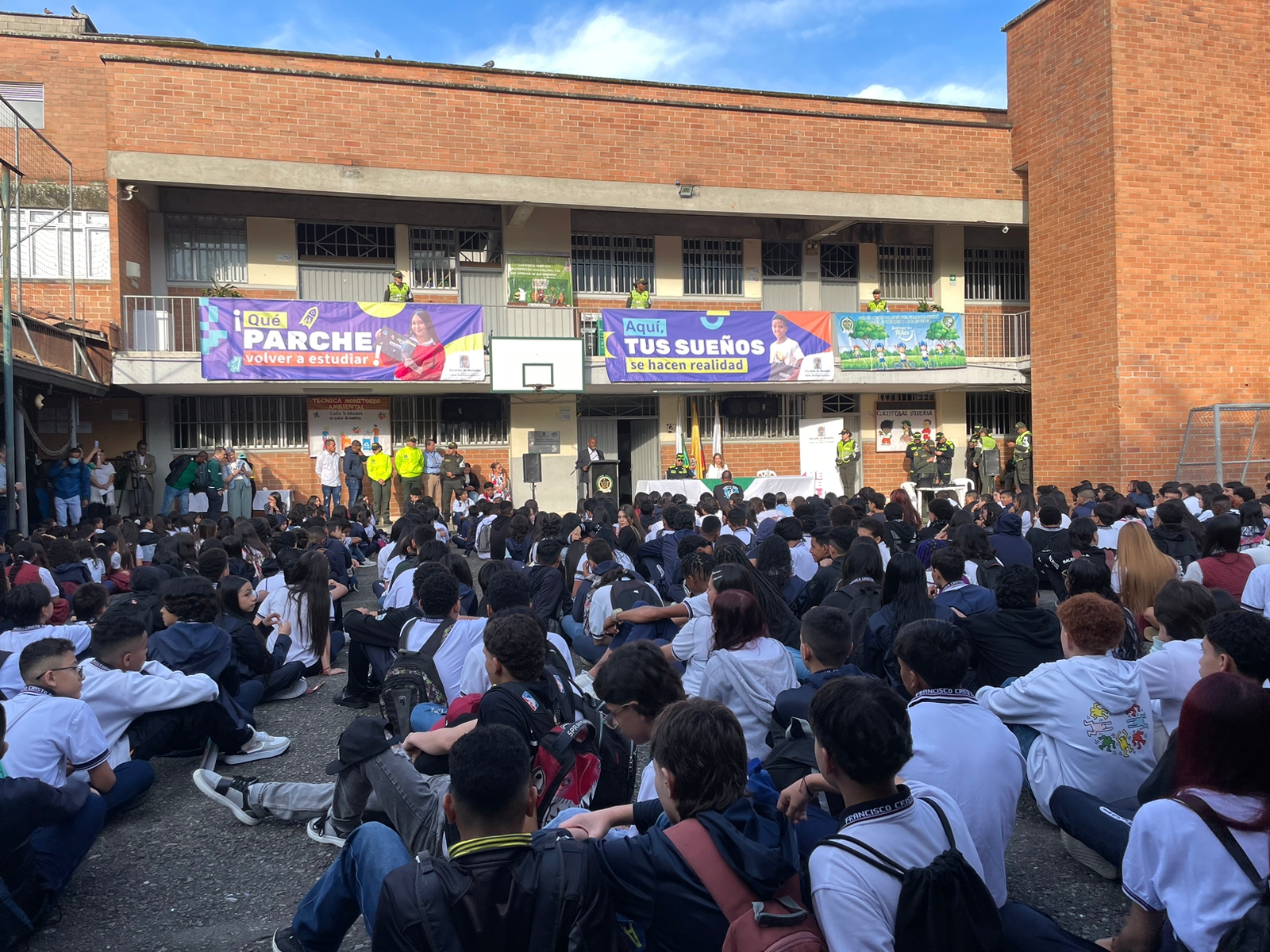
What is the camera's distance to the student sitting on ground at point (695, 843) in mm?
2199

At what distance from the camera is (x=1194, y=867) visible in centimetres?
227

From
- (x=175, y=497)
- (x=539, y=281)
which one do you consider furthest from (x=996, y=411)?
(x=175, y=497)

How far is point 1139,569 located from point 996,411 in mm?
16933

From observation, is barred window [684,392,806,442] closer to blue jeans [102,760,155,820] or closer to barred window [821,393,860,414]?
barred window [821,393,860,414]

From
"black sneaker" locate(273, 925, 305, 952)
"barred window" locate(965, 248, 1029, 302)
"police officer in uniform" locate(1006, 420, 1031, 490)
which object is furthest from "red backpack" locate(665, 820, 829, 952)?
"barred window" locate(965, 248, 1029, 302)

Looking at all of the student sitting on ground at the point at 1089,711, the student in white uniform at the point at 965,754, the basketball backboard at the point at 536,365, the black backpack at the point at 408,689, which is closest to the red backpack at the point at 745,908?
the student in white uniform at the point at 965,754

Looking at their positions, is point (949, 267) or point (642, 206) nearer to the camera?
point (642, 206)

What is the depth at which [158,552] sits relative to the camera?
8133 mm

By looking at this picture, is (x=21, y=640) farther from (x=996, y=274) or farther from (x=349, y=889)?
Answer: (x=996, y=274)

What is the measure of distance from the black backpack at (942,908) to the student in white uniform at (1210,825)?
1.84 ft

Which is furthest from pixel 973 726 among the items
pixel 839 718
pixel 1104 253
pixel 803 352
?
pixel 1104 253

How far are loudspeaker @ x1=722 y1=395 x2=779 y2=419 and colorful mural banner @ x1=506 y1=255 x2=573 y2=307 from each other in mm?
4055

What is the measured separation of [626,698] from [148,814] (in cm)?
307

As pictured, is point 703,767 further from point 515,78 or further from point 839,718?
point 515,78
